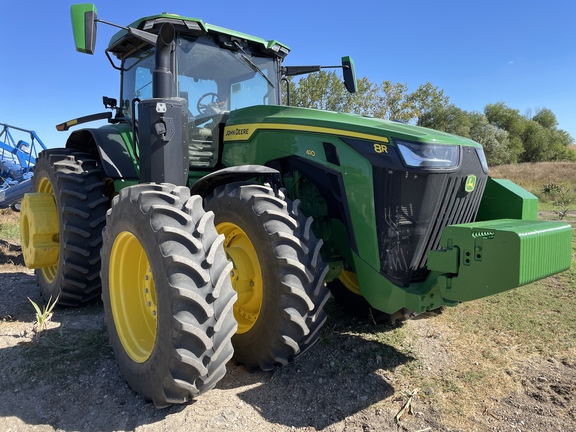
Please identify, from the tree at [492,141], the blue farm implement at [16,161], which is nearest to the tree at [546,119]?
the tree at [492,141]

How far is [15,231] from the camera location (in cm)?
897

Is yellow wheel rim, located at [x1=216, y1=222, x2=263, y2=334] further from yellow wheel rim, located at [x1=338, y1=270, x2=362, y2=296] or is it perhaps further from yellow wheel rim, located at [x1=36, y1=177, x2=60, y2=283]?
yellow wheel rim, located at [x1=36, y1=177, x2=60, y2=283]

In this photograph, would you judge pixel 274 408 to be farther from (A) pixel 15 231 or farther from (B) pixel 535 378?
(A) pixel 15 231

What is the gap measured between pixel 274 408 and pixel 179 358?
72 cm

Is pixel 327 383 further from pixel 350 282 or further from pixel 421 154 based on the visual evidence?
pixel 421 154

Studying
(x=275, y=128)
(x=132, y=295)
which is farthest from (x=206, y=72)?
(x=132, y=295)

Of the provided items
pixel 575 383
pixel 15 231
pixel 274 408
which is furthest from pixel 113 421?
pixel 15 231

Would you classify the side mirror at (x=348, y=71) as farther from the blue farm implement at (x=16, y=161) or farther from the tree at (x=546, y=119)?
the tree at (x=546, y=119)

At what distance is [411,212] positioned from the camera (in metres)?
2.75

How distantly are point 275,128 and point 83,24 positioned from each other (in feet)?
4.82

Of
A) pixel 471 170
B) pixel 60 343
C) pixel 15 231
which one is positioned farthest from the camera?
pixel 15 231

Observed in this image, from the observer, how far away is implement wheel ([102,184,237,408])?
89.9 inches

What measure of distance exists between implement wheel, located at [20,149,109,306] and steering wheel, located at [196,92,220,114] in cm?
134

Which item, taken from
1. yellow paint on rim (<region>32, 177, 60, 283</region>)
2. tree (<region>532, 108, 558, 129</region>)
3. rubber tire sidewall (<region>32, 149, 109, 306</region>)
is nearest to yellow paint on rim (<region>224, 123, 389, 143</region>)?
rubber tire sidewall (<region>32, 149, 109, 306</region>)
